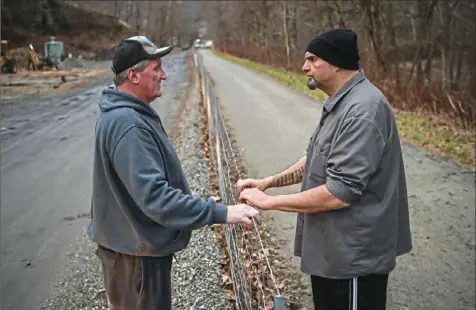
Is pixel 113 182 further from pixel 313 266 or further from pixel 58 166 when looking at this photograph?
pixel 58 166

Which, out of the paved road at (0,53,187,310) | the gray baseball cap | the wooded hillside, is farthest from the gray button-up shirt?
the wooded hillside

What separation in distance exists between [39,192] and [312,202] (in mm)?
6540

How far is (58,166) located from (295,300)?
6463mm

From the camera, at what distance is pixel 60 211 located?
7.11 meters

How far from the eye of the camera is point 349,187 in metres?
2.32

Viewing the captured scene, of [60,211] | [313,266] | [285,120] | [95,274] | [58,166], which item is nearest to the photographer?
[313,266]

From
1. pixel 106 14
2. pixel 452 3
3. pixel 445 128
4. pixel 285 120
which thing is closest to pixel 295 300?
pixel 445 128

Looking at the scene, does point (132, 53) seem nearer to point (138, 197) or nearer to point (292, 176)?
point (138, 197)

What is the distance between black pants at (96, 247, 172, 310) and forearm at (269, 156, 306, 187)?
97cm

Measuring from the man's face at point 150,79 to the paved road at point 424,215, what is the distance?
3412mm

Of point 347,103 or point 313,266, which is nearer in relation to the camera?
point 347,103

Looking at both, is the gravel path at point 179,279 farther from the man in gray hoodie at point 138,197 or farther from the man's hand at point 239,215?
the man's hand at point 239,215

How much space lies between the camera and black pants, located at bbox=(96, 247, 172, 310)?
2.46 m

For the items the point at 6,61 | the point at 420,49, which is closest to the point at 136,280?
the point at 6,61
